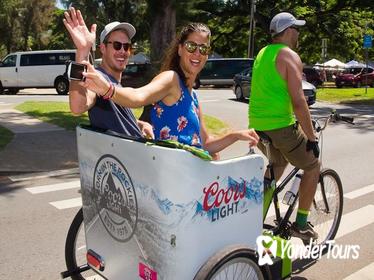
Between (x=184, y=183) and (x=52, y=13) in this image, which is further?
(x=52, y=13)

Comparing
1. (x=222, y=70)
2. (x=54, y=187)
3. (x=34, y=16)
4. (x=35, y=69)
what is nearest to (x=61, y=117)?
(x=54, y=187)

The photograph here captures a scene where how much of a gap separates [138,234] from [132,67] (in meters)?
25.3

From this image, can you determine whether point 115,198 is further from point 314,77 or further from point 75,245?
point 314,77

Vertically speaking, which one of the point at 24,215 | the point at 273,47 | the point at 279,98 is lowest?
the point at 24,215

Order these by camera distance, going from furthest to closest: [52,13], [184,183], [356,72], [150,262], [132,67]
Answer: [52,13] < [356,72] < [132,67] < [150,262] < [184,183]

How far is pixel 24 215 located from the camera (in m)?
5.22

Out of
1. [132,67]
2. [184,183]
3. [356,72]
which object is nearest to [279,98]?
[184,183]

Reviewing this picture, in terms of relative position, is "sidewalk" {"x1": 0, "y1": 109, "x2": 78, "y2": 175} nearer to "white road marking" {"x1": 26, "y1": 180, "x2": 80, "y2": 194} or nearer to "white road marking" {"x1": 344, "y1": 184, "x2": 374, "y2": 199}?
"white road marking" {"x1": 26, "y1": 180, "x2": 80, "y2": 194}

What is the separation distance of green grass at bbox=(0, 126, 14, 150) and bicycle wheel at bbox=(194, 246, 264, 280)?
691 cm

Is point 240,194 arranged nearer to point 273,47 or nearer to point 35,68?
point 273,47

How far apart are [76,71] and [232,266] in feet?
4.61

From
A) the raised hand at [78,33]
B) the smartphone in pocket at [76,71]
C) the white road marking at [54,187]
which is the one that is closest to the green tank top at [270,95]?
the raised hand at [78,33]

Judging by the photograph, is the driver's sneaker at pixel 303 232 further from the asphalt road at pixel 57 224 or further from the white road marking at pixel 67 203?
the white road marking at pixel 67 203

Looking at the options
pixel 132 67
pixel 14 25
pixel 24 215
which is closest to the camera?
pixel 24 215
